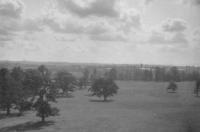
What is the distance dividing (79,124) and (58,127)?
3.96 metres

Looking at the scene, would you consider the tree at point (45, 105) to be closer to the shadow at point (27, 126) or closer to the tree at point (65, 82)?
the shadow at point (27, 126)

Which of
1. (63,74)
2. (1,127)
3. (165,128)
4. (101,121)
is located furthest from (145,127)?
(63,74)

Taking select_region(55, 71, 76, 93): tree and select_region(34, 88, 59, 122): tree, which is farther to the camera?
select_region(55, 71, 76, 93): tree

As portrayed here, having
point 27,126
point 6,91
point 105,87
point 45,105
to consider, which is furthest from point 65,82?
point 27,126

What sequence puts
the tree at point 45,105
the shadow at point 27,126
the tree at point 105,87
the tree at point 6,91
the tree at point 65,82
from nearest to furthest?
the shadow at point 27,126
the tree at point 45,105
the tree at point 6,91
the tree at point 105,87
the tree at point 65,82

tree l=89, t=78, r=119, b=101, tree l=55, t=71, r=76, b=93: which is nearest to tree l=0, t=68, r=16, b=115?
tree l=89, t=78, r=119, b=101

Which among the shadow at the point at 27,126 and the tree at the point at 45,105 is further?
the tree at the point at 45,105

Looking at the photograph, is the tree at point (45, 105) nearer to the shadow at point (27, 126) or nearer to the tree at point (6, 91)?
the shadow at point (27, 126)

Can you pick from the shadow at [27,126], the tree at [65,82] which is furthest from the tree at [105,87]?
the shadow at [27,126]

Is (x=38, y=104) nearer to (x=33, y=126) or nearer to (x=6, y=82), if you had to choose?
(x=33, y=126)

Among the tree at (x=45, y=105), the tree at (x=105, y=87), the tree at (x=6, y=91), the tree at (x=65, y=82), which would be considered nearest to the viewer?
the tree at (x=45, y=105)

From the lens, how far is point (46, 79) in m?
39.3

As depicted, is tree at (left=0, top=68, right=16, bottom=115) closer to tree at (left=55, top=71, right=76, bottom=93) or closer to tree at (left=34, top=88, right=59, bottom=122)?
tree at (left=34, top=88, right=59, bottom=122)

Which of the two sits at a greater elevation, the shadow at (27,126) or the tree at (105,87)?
the tree at (105,87)
